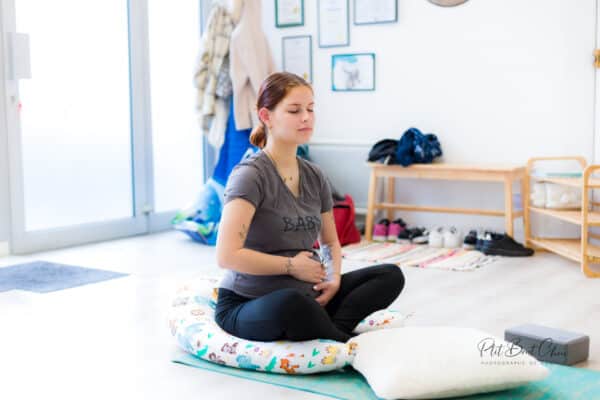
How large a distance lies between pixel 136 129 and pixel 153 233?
29.6 inches

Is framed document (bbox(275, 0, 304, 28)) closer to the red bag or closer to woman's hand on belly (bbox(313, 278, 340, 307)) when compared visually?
the red bag

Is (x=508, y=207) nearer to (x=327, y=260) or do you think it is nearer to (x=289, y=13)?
(x=289, y=13)

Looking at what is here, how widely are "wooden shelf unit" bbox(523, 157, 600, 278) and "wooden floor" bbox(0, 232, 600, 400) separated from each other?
86 millimetres

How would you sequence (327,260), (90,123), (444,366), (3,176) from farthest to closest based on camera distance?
(90,123) < (3,176) < (327,260) < (444,366)

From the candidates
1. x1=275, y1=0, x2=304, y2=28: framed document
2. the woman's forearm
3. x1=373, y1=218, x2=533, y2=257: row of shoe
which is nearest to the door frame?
x1=275, y1=0, x2=304, y2=28: framed document

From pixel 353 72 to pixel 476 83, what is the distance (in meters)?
0.91

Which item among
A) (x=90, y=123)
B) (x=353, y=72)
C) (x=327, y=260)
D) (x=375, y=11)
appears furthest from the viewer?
(x=353, y=72)

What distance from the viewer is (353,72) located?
5.62 metres

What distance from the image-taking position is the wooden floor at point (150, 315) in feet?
7.97

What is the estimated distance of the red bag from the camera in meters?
5.18

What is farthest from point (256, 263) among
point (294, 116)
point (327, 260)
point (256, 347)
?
point (294, 116)

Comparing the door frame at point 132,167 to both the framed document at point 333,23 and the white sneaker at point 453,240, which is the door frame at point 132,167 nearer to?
the framed document at point 333,23

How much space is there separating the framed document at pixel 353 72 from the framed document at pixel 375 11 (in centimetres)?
23

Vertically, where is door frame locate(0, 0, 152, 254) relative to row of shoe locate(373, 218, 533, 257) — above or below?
above
